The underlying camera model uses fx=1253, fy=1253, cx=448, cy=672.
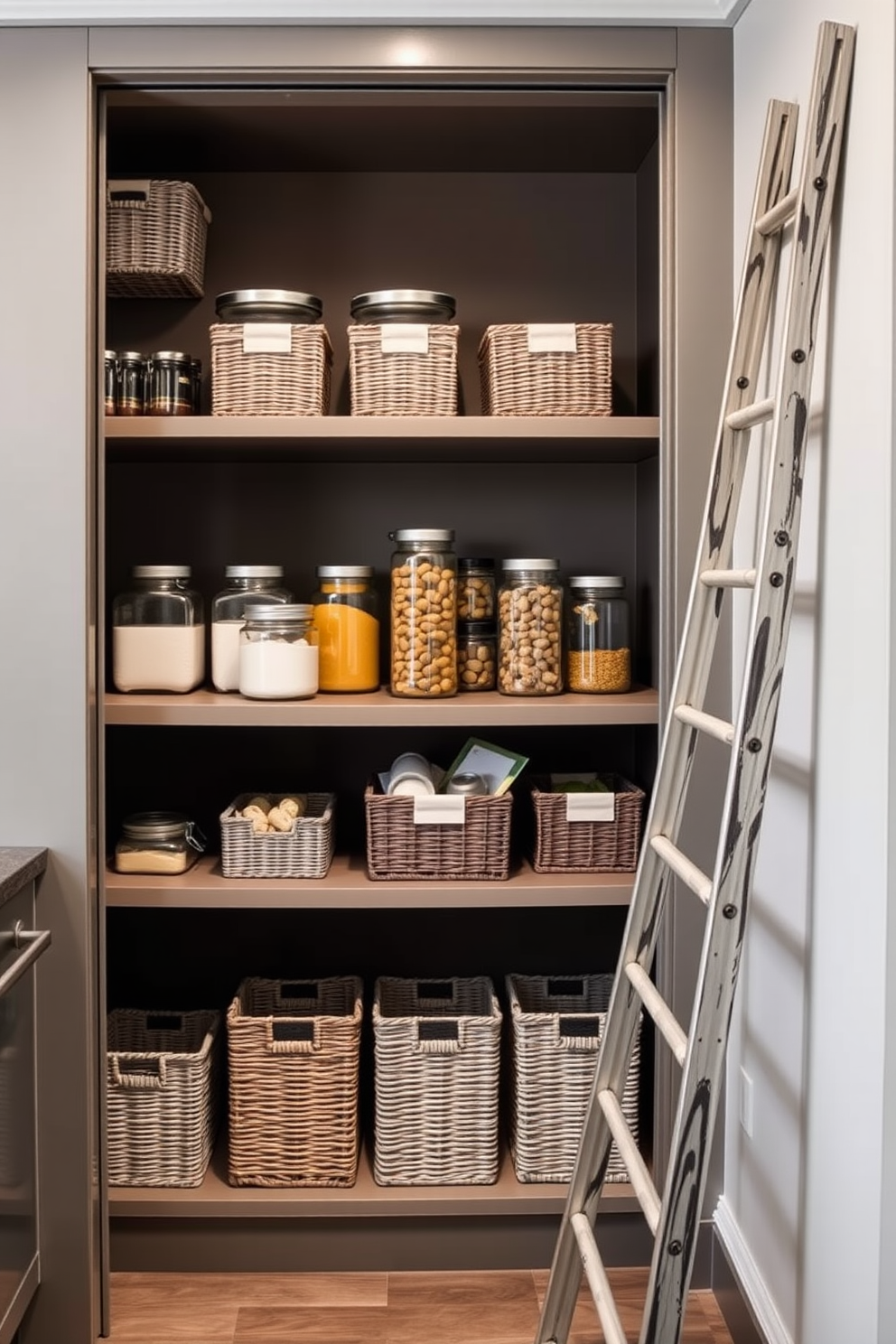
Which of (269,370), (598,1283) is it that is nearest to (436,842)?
(598,1283)

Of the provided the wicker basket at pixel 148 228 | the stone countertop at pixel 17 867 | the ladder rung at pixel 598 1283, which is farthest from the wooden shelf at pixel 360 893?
the wicker basket at pixel 148 228

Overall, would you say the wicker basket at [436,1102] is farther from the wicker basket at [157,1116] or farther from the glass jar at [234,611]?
the glass jar at [234,611]

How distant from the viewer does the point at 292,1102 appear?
2.33 metres

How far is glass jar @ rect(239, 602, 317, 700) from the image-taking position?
7.43 ft

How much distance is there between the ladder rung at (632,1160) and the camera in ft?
5.46

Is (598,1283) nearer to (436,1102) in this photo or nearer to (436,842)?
(436,1102)

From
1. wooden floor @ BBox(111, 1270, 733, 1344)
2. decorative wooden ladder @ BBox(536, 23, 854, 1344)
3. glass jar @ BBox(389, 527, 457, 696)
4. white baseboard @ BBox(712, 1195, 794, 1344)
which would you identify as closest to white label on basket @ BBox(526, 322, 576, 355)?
glass jar @ BBox(389, 527, 457, 696)

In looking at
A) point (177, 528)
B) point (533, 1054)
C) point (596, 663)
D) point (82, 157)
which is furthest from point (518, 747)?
point (82, 157)

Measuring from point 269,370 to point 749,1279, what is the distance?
174 centimetres

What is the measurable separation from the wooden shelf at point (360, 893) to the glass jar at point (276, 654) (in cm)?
35

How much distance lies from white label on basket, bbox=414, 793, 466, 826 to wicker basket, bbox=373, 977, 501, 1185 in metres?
0.37

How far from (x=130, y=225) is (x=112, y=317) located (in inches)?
13.0

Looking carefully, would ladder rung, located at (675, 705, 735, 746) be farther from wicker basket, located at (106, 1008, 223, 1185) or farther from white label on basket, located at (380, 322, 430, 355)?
wicker basket, located at (106, 1008, 223, 1185)

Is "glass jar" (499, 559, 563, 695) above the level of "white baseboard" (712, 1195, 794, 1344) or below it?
above
